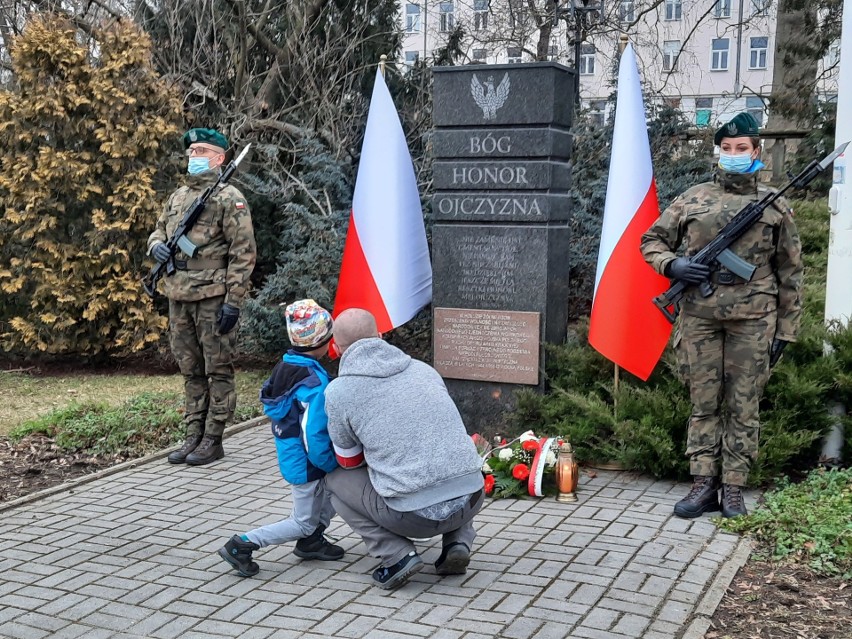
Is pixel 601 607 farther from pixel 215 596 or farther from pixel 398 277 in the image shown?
pixel 398 277

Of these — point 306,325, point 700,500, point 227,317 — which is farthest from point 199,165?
point 700,500

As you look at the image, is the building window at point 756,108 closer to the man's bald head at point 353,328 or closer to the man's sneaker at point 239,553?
the man's bald head at point 353,328

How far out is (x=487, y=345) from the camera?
7.08 meters

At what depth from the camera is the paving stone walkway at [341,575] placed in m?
4.09

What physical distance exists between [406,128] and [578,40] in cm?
242

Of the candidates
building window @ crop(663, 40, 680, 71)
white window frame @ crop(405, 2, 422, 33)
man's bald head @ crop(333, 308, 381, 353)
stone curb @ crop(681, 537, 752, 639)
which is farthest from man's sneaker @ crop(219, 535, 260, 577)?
building window @ crop(663, 40, 680, 71)

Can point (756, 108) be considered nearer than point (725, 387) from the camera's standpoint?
No

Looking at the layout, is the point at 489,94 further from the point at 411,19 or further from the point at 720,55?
the point at 720,55

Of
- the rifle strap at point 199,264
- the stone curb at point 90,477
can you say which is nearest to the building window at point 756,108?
the rifle strap at point 199,264

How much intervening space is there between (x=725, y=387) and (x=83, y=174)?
25.4ft

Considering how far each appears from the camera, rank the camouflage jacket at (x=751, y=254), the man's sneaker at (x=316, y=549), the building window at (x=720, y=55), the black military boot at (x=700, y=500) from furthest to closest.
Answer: the building window at (x=720, y=55) → the black military boot at (x=700, y=500) → the camouflage jacket at (x=751, y=254) → the man's sneaker at (x=316, y=549)

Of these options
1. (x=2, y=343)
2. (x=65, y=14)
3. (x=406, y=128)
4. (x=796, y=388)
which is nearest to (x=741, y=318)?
(x=796, y=388)

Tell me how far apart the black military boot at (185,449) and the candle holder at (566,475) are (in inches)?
105

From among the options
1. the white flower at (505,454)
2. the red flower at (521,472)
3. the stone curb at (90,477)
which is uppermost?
the white flower at (505,454)
